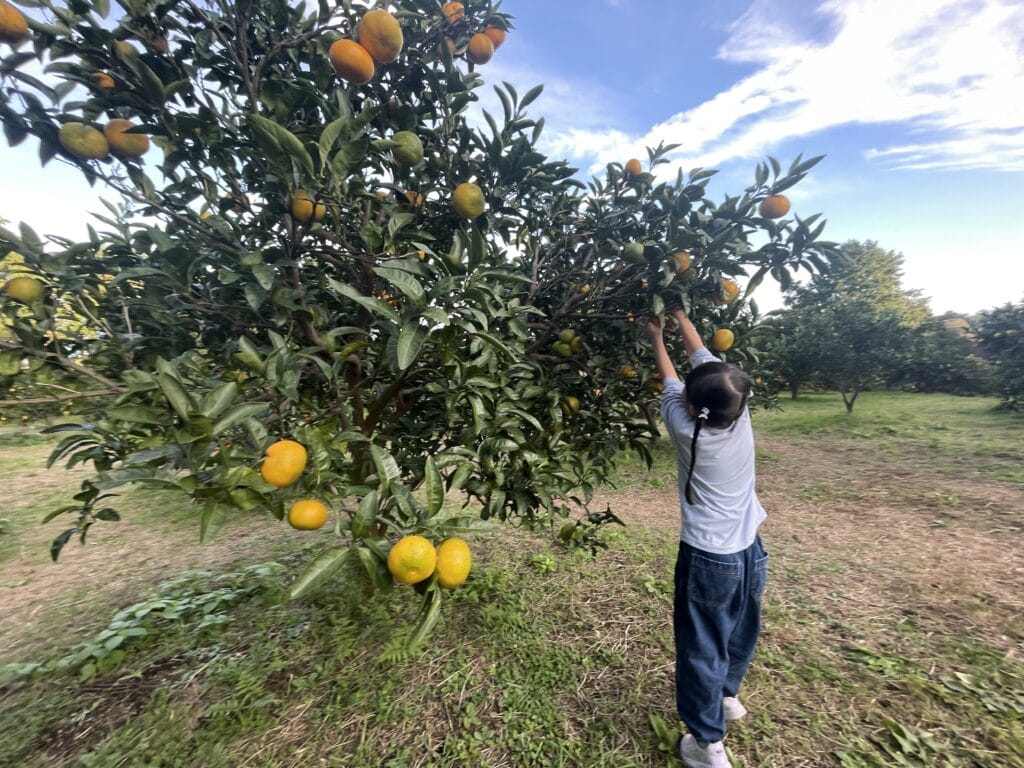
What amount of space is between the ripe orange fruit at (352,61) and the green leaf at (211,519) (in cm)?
132

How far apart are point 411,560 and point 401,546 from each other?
0.04 metres

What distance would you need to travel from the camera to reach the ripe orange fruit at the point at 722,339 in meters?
1.90

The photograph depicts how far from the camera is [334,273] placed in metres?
1.99

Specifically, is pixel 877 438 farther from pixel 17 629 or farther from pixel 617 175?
pixel 17 629

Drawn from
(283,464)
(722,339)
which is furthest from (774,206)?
(283,464)

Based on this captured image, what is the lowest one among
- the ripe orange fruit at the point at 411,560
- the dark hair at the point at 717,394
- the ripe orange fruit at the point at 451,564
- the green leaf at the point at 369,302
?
the ripe orange fruit at the point at 451,564

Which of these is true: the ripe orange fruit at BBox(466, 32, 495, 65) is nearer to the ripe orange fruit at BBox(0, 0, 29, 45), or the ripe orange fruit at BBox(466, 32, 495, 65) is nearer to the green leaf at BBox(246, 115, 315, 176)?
the green leaf at BBox(246, 115, 315, 176)

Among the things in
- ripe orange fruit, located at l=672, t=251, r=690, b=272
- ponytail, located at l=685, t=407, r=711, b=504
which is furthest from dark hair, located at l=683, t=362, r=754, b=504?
ripe orange fruit, located at l=672, t=251, r=690, b=272

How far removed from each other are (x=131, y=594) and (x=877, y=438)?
9566 millimetres

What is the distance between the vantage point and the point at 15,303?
4.37 ft

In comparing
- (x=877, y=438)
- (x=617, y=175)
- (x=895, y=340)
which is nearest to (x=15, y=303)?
(x=617, y=175)

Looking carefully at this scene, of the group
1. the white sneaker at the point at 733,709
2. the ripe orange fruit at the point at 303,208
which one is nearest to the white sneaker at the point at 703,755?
the white sneaker at the point at 733,709

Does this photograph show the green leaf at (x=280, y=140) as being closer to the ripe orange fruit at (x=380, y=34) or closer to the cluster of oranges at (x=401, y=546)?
the ripe orange fruit at (x=380, y=34)

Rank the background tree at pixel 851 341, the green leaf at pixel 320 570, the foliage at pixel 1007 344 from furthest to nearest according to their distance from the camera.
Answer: the background tree at pixel 851 341
the foliage at pixel 1007 344
the green leaf at pixel 320 570
